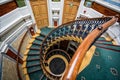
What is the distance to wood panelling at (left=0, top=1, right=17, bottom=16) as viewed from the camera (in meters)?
4.59

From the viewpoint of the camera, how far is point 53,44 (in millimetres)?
5578

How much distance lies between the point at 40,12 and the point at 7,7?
2063 mm

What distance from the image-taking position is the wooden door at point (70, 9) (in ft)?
20.8

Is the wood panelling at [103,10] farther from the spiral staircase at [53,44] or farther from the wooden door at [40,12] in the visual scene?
the wooden door at [40,12]

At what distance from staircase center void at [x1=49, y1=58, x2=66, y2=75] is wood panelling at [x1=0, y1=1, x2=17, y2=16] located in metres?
4.31

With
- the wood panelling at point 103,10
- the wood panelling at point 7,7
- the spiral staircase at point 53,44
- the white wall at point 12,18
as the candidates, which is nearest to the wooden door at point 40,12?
the spiral staircase at point 53,44

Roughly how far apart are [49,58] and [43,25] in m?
2.39

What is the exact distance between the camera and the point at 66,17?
684cm

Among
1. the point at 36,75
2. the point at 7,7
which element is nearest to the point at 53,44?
the point at 36,75

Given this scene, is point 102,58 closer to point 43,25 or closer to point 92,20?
point 92,20

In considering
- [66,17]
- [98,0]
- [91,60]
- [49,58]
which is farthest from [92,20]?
[49,58]

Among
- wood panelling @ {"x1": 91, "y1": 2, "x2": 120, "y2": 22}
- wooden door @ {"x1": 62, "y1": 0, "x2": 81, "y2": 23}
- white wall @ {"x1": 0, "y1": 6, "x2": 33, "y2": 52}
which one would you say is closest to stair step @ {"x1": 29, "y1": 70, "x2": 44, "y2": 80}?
white wall @ {"x1": 0, "y1": 6, "x2": 33, "y2": 52}

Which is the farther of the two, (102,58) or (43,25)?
(43,25)

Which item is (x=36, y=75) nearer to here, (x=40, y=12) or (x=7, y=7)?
(x=7, y=7)
